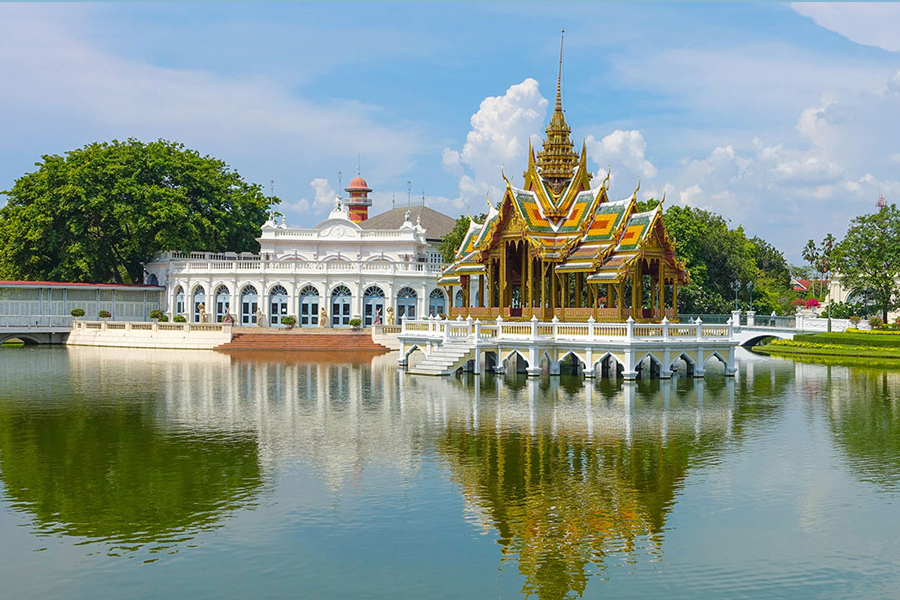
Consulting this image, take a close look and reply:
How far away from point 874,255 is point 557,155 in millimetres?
30321

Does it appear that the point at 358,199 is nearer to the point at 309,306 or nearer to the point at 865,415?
the point at 309,306

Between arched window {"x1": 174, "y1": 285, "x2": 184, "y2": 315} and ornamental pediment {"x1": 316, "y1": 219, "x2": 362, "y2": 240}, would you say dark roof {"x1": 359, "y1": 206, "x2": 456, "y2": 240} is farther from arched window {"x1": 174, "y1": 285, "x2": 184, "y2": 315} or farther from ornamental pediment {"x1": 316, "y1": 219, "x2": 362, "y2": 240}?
arched window {"x1": 174, "y1": 285, "x2": 184, "y2": 315}

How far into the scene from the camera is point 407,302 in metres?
59.1

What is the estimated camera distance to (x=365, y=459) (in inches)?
695

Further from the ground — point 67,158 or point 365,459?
point 67,158

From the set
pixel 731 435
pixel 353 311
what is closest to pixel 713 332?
pixel 731 435

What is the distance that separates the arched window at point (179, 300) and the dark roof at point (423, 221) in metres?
21.8

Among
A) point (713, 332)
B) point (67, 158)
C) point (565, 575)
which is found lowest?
point (565, 575)

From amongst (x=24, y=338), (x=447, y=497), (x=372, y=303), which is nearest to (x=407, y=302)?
(x=372, y=303)

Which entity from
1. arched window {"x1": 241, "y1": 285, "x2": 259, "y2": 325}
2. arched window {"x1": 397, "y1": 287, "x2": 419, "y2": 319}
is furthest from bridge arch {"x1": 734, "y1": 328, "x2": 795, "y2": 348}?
arched window {"x1": 241, "y1": 285, "x2": 259, "y2": 325}

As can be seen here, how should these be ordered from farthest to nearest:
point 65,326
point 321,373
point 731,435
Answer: point 65,326 < point 321,373 < point 731,435

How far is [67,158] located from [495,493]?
179 feet

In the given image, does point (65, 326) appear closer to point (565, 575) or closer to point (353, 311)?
point (353, 311)

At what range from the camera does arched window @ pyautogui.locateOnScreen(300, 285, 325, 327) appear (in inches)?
2311
